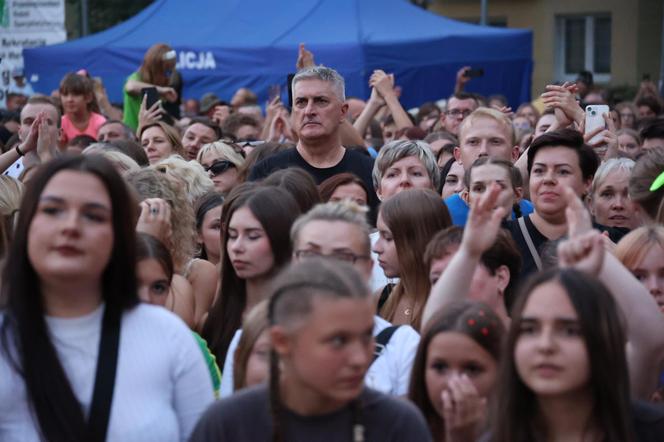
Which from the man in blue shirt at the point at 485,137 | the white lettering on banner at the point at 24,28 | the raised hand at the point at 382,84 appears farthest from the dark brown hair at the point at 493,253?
the white lettering on banner at the point at 24,28

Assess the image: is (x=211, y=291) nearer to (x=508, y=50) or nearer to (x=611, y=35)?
(x=508, y=50)

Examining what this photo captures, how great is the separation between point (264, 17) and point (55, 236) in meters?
14.3

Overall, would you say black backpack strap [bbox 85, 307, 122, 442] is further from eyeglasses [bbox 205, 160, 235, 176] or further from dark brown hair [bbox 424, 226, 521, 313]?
eyeglasses [bbox 205, 160, 235, 176]

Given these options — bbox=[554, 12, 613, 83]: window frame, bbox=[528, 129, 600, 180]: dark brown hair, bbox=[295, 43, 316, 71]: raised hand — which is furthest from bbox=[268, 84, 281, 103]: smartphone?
bbox=[554, 12, 613, 83]: window frame

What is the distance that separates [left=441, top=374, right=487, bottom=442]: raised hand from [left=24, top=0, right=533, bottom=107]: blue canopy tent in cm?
1221

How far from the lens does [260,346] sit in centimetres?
401

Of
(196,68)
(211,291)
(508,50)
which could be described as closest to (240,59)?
(196,68)

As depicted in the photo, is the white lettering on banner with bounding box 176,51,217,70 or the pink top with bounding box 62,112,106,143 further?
the white lettering on banner with bounding box 176,51,217,70

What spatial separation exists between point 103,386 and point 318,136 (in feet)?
13.5

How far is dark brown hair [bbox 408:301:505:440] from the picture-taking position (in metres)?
3.95

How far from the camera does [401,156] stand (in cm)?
717

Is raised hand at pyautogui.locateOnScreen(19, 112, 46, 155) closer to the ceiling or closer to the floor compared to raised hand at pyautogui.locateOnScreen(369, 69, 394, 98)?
closer to the floor

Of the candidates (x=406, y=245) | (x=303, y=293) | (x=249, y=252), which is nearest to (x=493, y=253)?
(x=406, y=245)

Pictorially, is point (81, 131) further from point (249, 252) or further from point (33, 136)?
point (249, 252)
